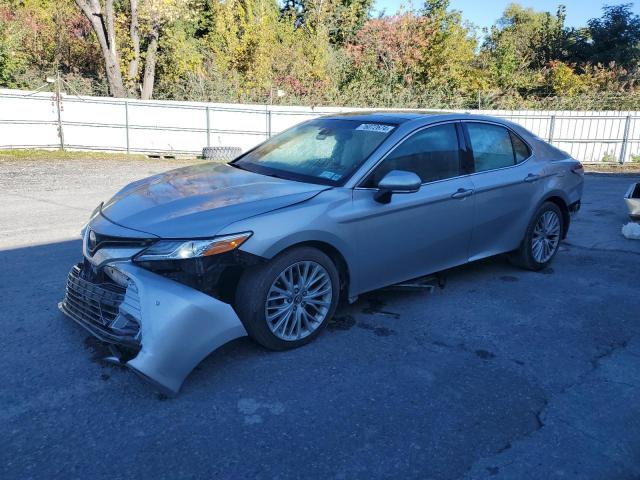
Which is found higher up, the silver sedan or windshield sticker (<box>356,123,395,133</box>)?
windshield sticker (<box>356,123,395,133</box>)

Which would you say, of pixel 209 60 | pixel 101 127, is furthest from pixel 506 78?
pixel 101 127

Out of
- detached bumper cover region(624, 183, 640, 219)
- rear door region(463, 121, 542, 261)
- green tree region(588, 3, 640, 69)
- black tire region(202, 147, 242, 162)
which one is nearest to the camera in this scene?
rear door region(463, 121, 542, 261)

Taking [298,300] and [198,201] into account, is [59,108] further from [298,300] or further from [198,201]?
[298,300]

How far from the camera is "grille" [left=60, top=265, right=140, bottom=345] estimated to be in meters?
3.20

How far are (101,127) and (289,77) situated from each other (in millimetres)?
8762

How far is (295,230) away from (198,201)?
0.70m

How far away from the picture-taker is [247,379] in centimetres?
338

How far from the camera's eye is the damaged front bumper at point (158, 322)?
305 centimetres

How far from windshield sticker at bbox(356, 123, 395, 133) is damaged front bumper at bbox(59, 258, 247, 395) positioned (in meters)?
2.03

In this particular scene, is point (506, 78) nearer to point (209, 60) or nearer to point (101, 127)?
point (209, 60)

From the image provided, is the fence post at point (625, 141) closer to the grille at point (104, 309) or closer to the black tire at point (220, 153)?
the black tire at point (220, 153)

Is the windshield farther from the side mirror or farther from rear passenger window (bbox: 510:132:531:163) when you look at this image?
rear passenger window (bbox: 510:132:531:163)

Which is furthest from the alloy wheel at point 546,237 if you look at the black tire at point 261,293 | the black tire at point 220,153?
the black tire at point 220,153

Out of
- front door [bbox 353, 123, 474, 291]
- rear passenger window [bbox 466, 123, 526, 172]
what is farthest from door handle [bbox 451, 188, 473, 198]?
rear passenger window [bbox 466, 123, 526, 172]
